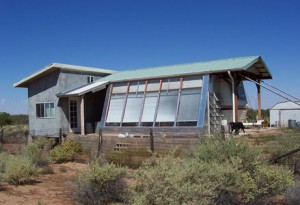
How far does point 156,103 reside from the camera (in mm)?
18703

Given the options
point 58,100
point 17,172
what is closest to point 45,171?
point 17,172

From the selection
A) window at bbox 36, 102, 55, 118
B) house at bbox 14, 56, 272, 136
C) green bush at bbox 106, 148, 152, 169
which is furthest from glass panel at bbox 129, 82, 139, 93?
green bush at bbox 106, 148, 152, 169

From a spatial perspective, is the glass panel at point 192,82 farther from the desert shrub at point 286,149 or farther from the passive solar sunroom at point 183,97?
the desert shrub at point 286,149

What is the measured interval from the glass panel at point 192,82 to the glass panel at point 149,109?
1720 mm

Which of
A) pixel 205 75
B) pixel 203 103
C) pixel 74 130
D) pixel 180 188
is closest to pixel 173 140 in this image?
pixel 203 103

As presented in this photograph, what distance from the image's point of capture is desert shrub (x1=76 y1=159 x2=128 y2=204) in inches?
322

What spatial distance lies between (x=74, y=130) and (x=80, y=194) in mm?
15252

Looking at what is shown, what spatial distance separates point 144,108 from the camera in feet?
62.8

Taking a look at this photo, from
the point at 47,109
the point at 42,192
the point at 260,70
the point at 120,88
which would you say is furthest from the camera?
the point at 47,109

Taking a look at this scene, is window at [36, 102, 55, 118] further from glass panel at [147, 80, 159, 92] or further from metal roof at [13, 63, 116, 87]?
glass panel at [147, 80, 159, 92]

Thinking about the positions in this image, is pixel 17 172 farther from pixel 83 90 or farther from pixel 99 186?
pixel 83 90

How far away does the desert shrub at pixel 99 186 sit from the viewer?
8180 millimetres

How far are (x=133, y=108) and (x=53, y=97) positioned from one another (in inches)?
248

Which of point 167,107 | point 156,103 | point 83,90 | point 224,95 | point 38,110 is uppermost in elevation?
point 83,90
